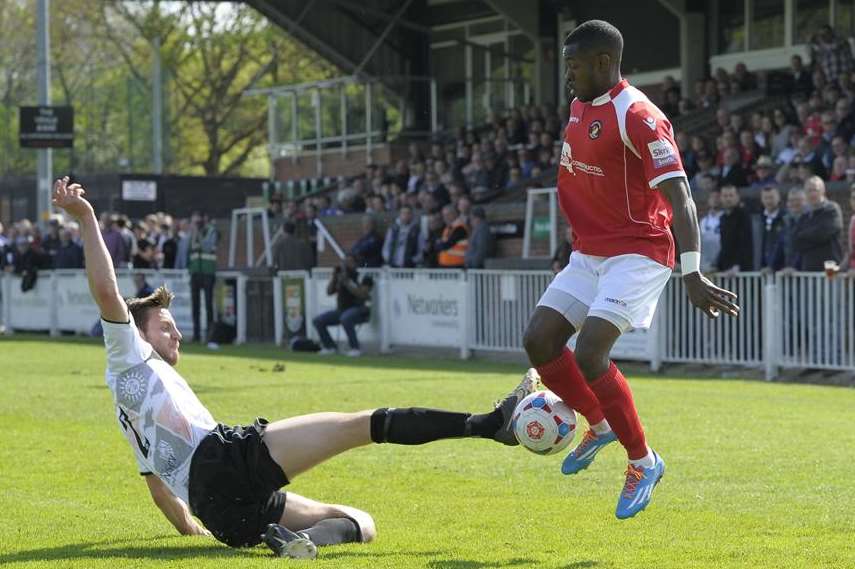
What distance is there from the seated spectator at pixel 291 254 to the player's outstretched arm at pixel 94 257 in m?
19.2

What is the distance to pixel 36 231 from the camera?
35.2 meters

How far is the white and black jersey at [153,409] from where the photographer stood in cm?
739

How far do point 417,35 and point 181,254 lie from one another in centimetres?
1408

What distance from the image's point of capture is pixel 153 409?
7402mm

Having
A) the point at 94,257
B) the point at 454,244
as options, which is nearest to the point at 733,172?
the point at 454,244

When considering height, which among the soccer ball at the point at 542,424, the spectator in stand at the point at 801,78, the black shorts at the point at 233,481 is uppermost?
the spectator in stand at the point at 801,78

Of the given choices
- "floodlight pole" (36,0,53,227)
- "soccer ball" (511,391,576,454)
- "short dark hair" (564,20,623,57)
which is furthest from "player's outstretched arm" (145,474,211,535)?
"floodlight pole" (36,0,53,227)

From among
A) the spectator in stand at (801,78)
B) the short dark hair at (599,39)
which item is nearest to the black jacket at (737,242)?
the spectator in stand at (801,78)

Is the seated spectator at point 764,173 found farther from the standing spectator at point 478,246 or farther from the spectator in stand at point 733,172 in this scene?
the standing spectator at point 478,246

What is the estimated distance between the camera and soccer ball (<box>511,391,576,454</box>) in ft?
24.7

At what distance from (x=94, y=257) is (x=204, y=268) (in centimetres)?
2016

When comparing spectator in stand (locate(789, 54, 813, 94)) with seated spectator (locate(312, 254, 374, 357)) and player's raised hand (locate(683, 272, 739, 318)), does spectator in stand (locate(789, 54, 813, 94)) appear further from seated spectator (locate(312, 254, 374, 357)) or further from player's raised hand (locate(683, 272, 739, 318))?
player's raised hand (locate(683, 272, 739, 318))

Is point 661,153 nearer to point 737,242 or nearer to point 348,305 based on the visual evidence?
point 737,242

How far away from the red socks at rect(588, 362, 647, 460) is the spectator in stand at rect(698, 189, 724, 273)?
1184 cm
